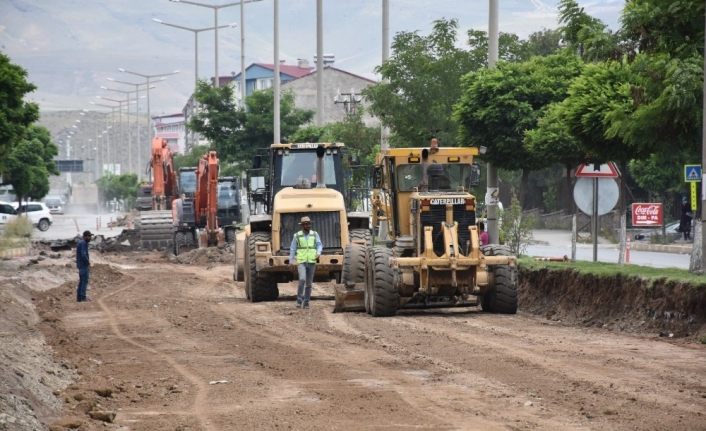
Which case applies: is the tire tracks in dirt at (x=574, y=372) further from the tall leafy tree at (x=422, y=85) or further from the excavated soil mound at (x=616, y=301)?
the tall leafy tree at (x=422, y=85)

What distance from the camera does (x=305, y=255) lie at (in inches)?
1069

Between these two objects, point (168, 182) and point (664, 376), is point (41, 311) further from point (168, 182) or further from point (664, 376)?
point (168, 182)

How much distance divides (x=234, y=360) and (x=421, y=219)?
24.1 feet

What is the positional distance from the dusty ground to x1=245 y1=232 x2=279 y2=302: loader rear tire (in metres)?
3.13

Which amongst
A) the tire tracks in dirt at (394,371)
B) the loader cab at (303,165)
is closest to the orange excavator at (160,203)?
the loader cab at (303,165)

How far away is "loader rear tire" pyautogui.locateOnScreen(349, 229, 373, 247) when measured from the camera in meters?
29.9

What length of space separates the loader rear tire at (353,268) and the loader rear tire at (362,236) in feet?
9.66

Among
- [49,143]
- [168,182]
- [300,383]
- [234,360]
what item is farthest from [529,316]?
[49,143]

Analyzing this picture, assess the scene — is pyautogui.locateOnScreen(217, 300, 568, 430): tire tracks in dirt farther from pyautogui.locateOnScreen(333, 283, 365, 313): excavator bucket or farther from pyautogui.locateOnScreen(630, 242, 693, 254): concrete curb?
pyautogui.locateOnScreen(630, 242, 693, 254): concrete curb

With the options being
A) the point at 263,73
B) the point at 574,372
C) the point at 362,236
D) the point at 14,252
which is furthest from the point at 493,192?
→ the point at 263,73

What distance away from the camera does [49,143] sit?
9181 centimetres

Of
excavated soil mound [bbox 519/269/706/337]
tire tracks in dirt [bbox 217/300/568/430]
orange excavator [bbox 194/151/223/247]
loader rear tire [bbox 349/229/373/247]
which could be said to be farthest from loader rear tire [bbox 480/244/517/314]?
orange excavator [bbox 194/151/223/247]

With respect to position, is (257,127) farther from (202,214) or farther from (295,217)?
(295,217)

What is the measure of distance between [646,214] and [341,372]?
2058 centimetres
